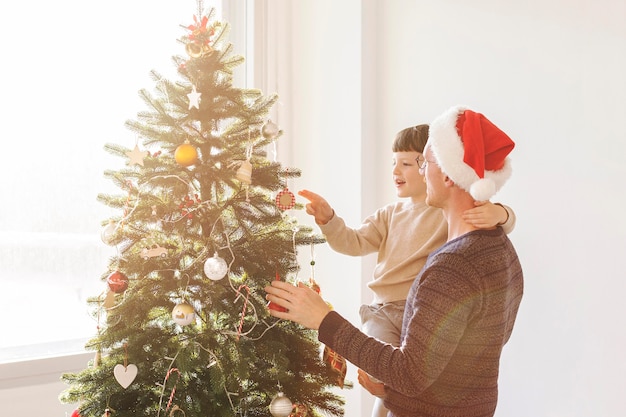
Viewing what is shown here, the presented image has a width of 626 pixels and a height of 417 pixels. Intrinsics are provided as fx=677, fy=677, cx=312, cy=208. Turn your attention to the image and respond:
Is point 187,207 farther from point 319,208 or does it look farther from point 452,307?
point 452,307

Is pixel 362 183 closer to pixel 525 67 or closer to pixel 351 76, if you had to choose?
pixel 351 76

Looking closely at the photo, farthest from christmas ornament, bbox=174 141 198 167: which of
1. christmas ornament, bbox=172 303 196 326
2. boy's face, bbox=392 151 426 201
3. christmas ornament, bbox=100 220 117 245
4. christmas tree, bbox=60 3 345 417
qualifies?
boy's face, bbox=392 151 426 201

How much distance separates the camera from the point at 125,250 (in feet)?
5.59

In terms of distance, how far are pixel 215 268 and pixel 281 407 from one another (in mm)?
387

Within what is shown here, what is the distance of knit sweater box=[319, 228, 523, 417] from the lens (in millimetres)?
1408

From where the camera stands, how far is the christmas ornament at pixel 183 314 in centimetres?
163

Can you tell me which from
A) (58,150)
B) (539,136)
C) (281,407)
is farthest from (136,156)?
(539,136)

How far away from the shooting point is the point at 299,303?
1565 millimetres

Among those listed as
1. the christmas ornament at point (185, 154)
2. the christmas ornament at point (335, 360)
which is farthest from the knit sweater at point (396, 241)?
the christmas ornament at point (185, 154)

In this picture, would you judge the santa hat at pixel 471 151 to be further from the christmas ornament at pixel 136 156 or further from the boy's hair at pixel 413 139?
the christmas ornament at pixel 136 156

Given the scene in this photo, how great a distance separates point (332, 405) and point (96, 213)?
146 cm

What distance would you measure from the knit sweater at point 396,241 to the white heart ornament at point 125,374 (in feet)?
2.36

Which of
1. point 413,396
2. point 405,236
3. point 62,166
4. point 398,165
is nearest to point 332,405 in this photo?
point 413,396

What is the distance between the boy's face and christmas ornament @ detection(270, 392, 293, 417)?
801mm
